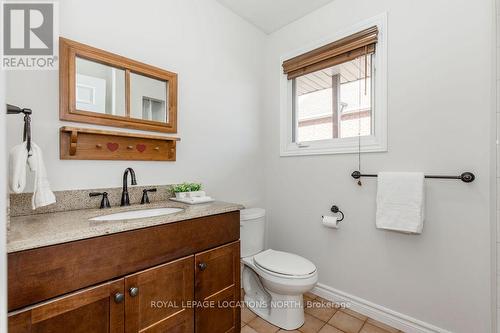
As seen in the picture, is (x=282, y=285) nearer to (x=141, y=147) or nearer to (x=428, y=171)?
(x=428, y=171)

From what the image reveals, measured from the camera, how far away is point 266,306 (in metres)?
1.87

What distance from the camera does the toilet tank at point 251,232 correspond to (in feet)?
6.46

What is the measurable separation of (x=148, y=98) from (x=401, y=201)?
182 centimetres

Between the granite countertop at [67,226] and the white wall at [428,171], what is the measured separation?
1.14 metres

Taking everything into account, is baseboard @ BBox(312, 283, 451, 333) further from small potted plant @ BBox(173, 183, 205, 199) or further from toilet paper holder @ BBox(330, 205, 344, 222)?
small potted plant @ BBox(173, 183, 205, 199)

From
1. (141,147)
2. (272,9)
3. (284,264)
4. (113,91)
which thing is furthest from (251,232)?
(272,9)

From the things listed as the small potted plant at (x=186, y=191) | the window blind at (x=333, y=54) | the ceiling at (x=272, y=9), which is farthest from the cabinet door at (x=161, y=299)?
the ceiling at (x=272, y=9)

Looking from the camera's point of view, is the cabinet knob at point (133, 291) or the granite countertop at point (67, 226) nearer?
the granite countertop at point (67, 226)

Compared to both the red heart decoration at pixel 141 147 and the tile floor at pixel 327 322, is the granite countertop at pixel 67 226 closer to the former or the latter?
the red heart decoration at pixel 141 147

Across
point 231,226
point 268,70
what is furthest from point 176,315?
Result: point 268,70

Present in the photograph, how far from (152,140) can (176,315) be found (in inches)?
42.1

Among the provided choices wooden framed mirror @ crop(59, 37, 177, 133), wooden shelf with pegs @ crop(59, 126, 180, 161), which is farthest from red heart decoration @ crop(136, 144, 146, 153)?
wooden framed mirror @ crop(59, 37, 177, 133)

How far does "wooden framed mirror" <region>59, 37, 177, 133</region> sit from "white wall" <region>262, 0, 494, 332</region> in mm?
1330

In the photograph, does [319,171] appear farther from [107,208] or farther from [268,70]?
[107,208]
